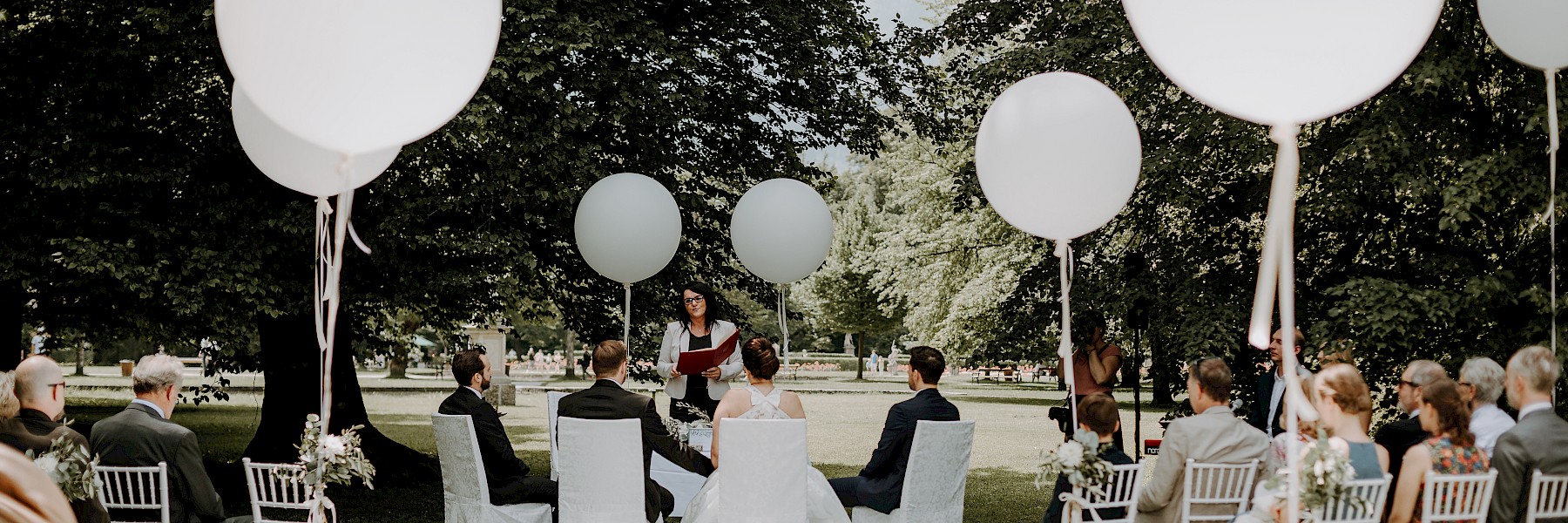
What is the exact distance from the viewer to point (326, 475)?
4492 mm

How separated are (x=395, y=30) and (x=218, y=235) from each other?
572 cm

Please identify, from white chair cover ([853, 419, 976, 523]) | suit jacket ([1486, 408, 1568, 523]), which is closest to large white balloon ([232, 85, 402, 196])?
white chair cover ([853, 419, 976, 523])

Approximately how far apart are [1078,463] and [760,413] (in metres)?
1.72

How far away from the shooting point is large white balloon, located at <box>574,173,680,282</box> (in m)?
7.87

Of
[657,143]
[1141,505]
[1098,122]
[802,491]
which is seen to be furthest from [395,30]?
[657,143]

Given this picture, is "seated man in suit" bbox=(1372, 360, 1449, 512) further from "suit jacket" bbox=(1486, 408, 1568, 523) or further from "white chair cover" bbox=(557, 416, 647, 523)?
"white chair cover" bbox=(557, 416, 647, 523)

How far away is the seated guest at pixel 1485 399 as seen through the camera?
4.78 metres

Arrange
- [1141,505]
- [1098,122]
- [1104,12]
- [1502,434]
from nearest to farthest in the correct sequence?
1. [1502,434]
2. [1141,505]
3. [1098,122]
4. [1104,12]

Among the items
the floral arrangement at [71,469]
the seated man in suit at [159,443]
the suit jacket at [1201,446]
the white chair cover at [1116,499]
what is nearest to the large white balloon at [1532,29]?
the suit jacket at [1201,446]

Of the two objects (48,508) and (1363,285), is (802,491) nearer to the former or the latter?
(48,508)

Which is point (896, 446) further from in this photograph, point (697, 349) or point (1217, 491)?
point (697, 349)

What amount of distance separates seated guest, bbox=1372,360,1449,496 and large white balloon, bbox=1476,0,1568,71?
152cm

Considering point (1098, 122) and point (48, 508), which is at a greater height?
point (1098, 122)

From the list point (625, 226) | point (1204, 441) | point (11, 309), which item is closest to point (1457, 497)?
point (1204, 441)
